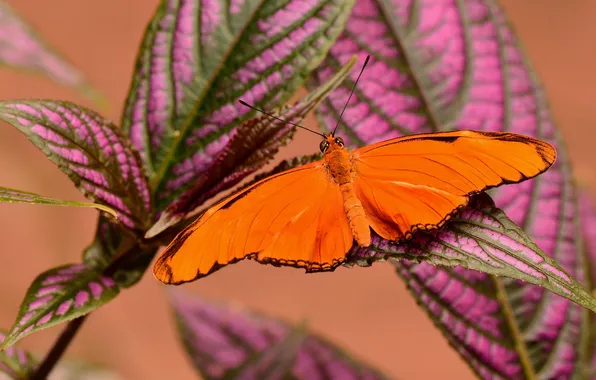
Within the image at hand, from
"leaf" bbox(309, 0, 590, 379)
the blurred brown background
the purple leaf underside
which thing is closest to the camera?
"leaf" bbox(309, 0, 590, 379)

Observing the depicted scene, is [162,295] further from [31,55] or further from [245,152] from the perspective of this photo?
[245,152]

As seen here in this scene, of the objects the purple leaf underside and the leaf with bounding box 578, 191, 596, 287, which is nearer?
the leaf with bounding box 578, 191, 596, 287

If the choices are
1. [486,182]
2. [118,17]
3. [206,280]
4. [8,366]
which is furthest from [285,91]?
[118,17]

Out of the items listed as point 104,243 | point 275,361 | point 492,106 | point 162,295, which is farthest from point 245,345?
point 162,295

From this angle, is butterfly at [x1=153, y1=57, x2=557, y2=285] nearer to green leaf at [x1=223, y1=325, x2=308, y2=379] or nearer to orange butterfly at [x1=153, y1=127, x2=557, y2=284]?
orange butterfly at [x1=153, y1=127, x2=557, y2=284]

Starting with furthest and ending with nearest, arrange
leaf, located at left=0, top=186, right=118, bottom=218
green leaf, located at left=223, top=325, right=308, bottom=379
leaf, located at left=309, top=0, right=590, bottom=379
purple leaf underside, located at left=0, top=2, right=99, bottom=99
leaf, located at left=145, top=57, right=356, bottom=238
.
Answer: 1. purple leaf underside, located at left=0, top=2, right=99, bottom=99
2. green leaf, located at left=223, top=325, right=308, bottom=379
3. leaf, located at left=309, top=0, right=590, bottom=379
4. leaf, located at left=145, top=57, right=356, bottom=238
5. leaf, located at left=0, top=186, right=118, bottom=218

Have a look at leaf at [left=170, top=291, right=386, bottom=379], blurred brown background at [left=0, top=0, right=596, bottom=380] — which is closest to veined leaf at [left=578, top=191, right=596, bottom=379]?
leaf at [left=170, top=291, right=386, bottom=379]

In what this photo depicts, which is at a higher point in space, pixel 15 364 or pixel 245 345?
pixel 15 364

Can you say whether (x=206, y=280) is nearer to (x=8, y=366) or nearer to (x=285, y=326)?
(x=285, y=326)
